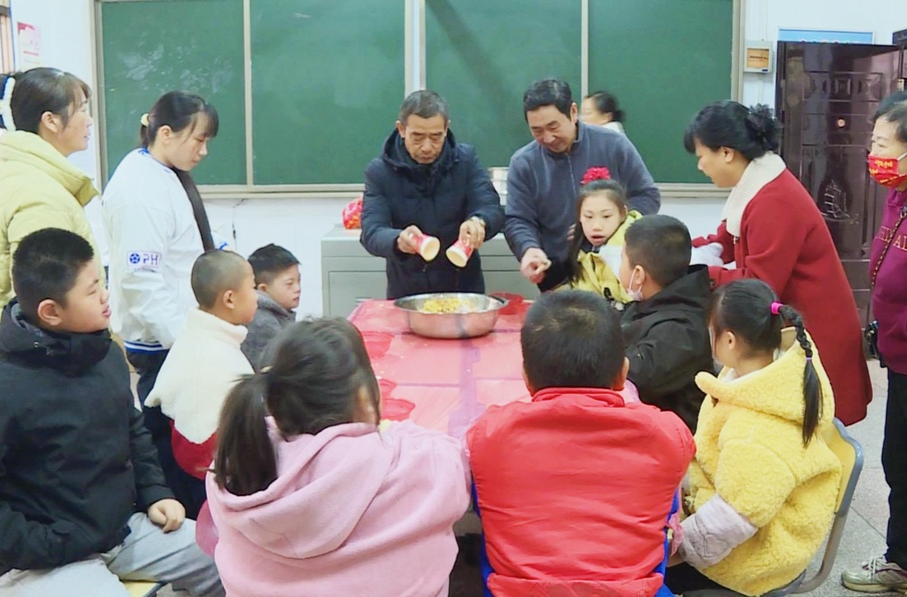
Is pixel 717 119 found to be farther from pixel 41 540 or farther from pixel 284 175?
pixel 284 175

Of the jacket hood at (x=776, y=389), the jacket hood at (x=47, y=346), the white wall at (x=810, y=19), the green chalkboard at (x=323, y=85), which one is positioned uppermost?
the white wall at (x=810, y=19)

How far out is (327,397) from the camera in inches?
49.5

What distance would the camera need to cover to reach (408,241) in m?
2.62

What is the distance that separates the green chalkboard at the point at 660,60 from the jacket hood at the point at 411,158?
2311mm

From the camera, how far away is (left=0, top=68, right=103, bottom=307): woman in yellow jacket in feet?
7.24

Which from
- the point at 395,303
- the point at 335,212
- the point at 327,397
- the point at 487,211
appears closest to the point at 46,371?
the point at 327,397

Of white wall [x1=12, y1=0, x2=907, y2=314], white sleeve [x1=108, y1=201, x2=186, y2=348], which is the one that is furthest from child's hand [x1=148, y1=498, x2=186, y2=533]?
white wall [x1=12, y1=0, x2=907, y2=314]

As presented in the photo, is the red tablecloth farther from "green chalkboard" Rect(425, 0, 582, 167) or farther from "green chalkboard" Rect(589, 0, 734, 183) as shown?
"green chalkboard" Rect(589, 0, 734, 183)

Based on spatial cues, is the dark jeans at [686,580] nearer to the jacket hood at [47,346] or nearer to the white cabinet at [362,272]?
the jacket hood at [47,346]

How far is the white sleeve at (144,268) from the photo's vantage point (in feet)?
7.32

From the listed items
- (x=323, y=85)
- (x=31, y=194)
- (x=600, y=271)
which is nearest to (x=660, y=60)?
(x=323, y=85)

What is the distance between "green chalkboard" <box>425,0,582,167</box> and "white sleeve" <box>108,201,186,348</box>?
2.92 m

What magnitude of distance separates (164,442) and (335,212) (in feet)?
9.26

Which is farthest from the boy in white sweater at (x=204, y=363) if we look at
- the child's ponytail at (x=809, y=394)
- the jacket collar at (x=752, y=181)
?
the jacket collar at (x=752, y=181)
